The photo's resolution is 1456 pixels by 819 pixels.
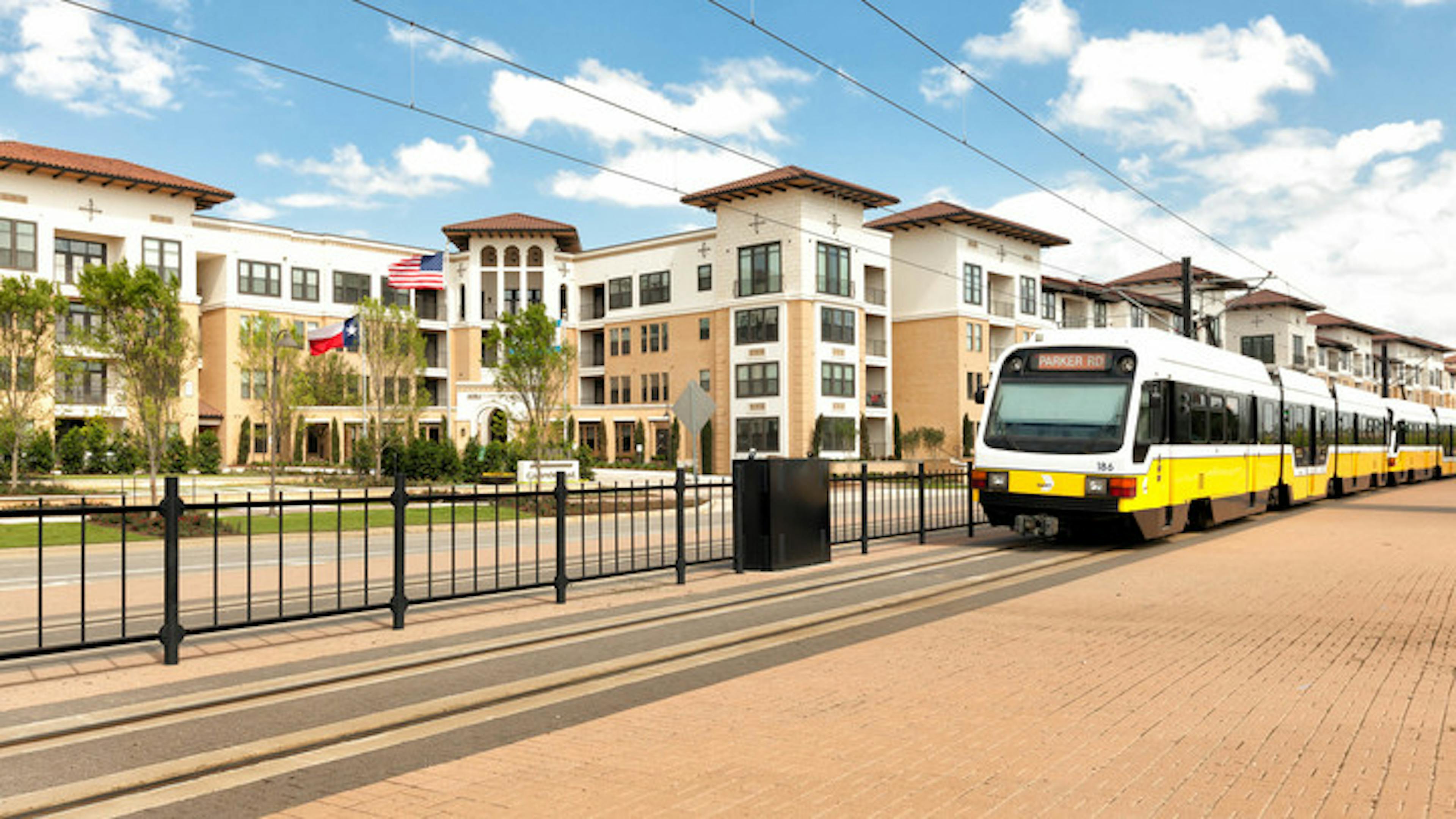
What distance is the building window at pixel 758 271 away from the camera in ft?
183

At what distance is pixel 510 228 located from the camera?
66.2m

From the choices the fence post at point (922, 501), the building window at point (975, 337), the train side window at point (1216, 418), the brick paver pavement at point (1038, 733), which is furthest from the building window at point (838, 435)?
the brick paver pavement at point (1038, 733)

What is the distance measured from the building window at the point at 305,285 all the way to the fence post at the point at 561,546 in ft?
192

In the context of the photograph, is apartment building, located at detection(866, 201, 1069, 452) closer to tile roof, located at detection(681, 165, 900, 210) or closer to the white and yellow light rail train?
tile roof, located at detection(681, 165, 900, 210)

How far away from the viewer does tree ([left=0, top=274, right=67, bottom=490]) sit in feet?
103

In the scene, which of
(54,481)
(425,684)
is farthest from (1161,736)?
(54,481)

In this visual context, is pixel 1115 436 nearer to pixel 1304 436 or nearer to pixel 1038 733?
pixel 1038 733

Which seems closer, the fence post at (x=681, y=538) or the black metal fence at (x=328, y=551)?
the black metal fence at (x=328, y=551)

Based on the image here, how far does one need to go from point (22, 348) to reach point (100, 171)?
897 inches

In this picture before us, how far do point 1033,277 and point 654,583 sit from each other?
190 feet

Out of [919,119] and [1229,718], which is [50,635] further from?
[919,119]

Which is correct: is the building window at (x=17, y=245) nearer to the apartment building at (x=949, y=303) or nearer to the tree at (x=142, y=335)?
the tree at (x=142, y=335)

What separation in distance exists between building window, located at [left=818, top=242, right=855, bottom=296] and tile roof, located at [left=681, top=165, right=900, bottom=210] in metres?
2.67

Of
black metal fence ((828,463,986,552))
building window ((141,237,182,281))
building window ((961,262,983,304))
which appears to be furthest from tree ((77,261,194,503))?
building window ((961,262,983,304))
